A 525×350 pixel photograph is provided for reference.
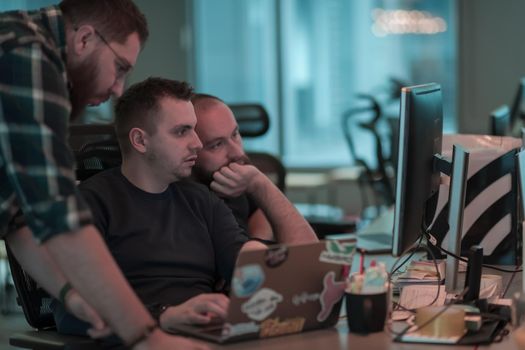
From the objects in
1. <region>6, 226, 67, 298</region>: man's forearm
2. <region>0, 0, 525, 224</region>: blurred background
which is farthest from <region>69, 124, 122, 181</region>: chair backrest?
<region>0, 0, 525, 224</region>: blurred background

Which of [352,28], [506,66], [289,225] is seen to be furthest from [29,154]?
[352,28]

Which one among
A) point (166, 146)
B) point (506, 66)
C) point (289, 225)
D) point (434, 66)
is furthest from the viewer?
point (434, 66)

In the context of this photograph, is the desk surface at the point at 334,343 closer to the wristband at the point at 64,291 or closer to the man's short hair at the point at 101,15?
the wristband at the point at 64,291

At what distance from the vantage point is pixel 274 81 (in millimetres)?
8789

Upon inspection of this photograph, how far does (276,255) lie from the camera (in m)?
1.79

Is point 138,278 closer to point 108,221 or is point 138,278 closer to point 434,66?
point 108,221

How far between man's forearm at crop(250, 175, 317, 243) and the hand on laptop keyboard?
0.71 meters

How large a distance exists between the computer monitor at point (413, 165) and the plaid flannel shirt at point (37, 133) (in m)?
0.74

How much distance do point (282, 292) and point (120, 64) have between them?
21.4 inches

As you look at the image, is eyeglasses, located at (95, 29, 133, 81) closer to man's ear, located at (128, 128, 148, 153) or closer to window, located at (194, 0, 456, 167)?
man's ear, located at (128, 128, 148, 153)

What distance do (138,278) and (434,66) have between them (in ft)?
21.3

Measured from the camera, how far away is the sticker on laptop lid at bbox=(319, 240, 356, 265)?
1.88 meters

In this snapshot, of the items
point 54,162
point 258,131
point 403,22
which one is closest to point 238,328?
point 54,162

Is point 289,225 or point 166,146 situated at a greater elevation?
point 166,146
